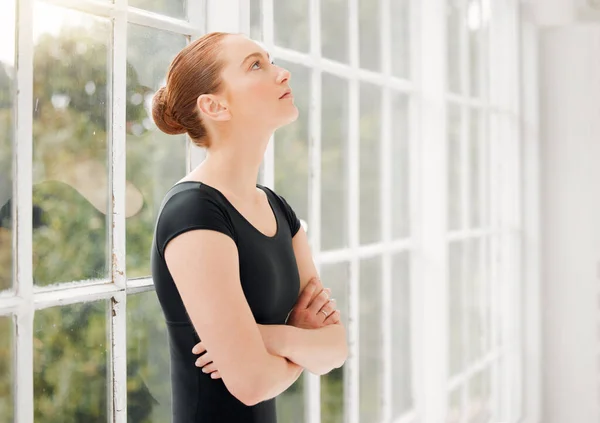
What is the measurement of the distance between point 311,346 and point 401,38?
1494mm

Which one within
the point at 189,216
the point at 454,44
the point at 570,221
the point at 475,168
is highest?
the point at 454,44

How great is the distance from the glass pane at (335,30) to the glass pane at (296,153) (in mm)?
174

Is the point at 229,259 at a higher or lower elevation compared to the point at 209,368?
higher

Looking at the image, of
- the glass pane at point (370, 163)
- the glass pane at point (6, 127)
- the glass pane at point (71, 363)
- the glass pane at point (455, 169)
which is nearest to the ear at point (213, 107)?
the glass pane at point (6, 127)

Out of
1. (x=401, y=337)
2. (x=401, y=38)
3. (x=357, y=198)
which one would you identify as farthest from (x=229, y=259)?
(x=401, y=38)

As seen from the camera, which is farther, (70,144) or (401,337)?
(401,337)

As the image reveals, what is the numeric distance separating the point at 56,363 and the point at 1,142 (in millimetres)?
Answer: 367

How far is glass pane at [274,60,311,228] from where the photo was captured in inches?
61.3

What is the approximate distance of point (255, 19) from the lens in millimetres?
1429

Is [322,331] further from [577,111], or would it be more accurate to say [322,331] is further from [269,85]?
[577,111]

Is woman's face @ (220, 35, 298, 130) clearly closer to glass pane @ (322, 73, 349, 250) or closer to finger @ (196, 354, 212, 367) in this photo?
finger @ (196, 354, 212, 367)

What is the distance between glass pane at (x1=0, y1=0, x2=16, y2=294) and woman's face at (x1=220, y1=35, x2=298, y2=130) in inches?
12.3

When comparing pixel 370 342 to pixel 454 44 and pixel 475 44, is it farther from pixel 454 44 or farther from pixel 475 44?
pixel 475 44

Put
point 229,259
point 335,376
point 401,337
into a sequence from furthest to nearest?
point 401,337 → point 335,376 → point 229,259
